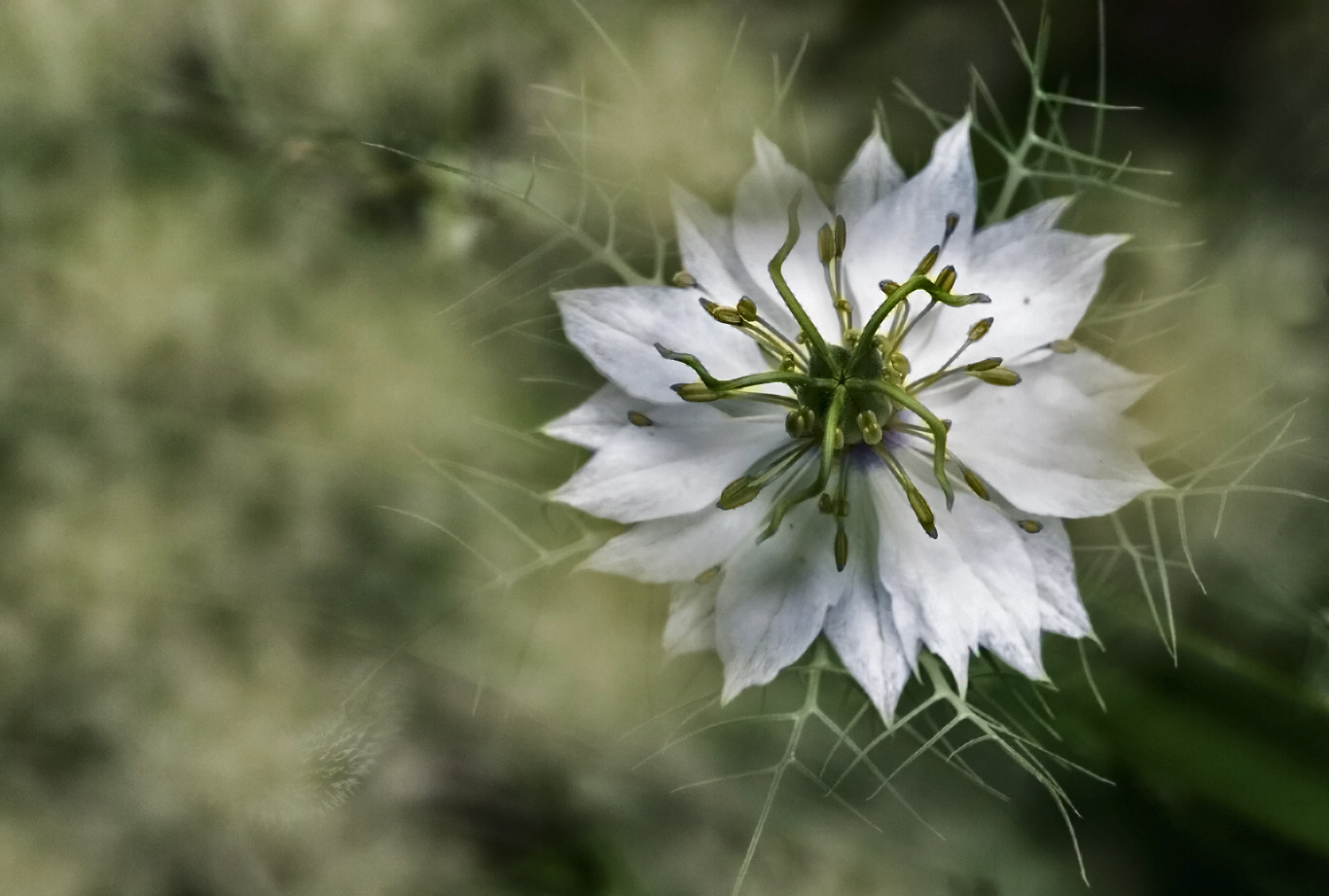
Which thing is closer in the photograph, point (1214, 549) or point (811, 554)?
point (811, 554)

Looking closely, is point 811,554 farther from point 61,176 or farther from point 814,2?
point 61,176

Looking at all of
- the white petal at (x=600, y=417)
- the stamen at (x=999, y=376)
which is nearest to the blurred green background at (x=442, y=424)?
the white petal at (x=600, y=417)

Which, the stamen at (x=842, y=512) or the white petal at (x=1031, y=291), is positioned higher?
the white petal at (x=1031, y=291)

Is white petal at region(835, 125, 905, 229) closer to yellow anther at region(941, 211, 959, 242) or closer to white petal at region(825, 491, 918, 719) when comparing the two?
yellow anther at region(941, 211, 959, 242)

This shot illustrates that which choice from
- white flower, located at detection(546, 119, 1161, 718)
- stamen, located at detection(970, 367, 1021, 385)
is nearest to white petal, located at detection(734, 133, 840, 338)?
white flower, located at detection(546, 119, 1161, 718)

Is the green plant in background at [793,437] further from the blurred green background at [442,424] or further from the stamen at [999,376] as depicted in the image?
the blurred green background at [442,424]

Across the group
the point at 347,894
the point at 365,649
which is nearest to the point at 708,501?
the point at 365,649

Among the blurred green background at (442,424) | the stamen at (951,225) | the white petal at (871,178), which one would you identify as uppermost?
the white petal at (871,178)
